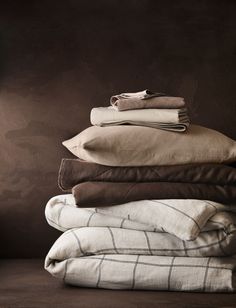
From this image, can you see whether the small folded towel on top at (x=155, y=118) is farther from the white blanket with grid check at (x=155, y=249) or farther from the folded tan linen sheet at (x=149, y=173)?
the white blanket with grid check at (x=155, y=249)

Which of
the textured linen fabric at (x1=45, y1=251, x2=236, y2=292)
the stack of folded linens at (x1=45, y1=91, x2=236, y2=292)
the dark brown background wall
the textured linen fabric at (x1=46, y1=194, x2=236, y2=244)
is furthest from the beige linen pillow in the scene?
the dark brown background wall

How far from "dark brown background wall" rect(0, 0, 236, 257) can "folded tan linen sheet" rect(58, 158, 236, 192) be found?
0.44 m

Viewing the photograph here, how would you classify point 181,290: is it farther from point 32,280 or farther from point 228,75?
point 228,75

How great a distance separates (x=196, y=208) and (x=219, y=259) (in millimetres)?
145

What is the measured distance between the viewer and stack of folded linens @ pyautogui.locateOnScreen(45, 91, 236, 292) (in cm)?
152

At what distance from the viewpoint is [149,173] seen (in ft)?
5.31

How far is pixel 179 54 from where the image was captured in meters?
2.08

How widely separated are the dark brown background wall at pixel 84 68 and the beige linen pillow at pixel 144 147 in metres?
0.46

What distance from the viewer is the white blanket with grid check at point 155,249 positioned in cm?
151

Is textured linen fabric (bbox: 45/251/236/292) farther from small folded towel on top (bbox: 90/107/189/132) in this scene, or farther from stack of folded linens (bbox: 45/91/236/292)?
small folded towel on top (bbox: 90/107/189/132)

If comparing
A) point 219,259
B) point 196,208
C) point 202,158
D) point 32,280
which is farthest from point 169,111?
point 32,280

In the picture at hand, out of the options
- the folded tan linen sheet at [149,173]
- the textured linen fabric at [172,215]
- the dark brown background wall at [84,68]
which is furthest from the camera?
the dark brown background wall at [84,68]

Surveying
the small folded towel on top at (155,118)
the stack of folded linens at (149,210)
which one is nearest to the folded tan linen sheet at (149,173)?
the stack of folded linens at (149,210)

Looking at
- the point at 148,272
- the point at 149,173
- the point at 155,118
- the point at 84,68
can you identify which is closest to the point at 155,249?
the point at 148,272
